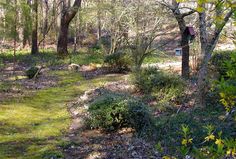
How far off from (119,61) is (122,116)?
29.0 ft

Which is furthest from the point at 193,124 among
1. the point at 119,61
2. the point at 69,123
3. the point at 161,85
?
the point at 119,61

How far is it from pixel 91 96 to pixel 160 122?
4061 mm

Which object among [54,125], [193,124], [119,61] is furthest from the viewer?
[119,61]

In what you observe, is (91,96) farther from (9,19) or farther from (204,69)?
(9,19)

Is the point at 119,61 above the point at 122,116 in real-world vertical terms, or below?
above

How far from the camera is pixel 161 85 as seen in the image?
10.9 meters

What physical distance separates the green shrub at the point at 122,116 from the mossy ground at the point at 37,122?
910 mm

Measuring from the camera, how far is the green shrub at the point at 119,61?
16109 mm

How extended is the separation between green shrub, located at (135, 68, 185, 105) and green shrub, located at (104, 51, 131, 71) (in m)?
4.18

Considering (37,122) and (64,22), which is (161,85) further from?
(64,22)

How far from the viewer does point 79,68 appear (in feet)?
59.8

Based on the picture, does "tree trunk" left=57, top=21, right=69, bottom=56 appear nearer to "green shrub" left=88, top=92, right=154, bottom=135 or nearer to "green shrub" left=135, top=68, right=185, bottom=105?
"green shrub" left=135, top=68, right=185, bottom=105

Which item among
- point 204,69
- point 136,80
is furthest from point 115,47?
point 204,69

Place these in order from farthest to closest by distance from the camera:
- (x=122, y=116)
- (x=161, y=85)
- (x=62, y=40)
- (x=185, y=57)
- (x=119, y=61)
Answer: (x=62, y=40)
(x=119, y=61)
(x=185, y=57)
(x=161, y=85)
(x=122, y=116)
